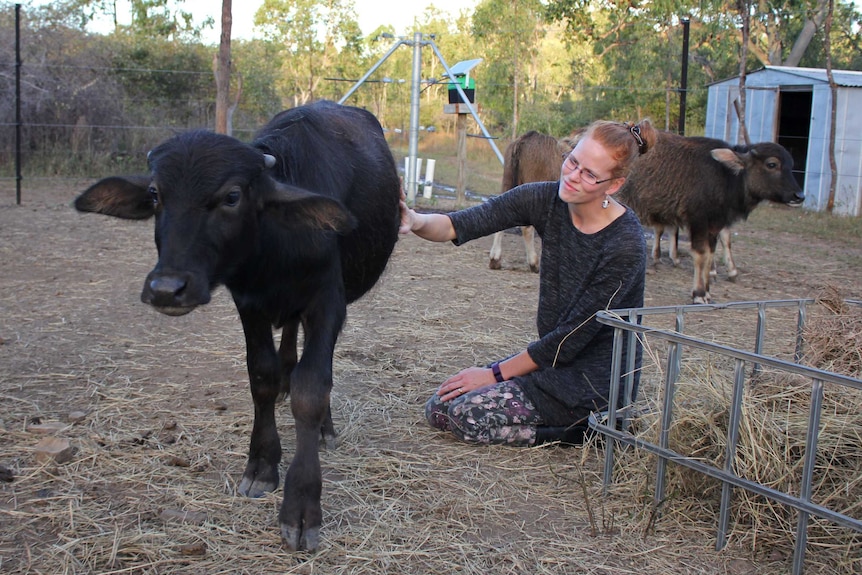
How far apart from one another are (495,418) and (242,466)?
1.14 m

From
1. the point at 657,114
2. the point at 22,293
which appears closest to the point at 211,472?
the point at 22,293

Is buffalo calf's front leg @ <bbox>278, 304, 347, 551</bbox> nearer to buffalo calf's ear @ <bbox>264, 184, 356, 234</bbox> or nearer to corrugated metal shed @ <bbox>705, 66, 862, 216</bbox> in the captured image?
buffalo calf's ear @ <bbox>264, 184, 356, 234</bbox>

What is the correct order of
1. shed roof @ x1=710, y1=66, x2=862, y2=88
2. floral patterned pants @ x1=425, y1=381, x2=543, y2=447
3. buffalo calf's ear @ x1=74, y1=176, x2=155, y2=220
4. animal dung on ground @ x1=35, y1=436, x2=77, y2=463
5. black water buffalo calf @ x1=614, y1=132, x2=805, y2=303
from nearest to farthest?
buffalo calf's ear @ x1=74, y1=176, x2=155, y2=220 < animal dung on ground @ x1=35, y1=436, x2=77, y2=463 < floral patterned pants @ x1=425, y1=381, x2=543, y2=447 < black water buffalo calf @ x1=614, y1=132, x2=805, y2=303 < shed roof @ x1=710, y1=66, x2=862, y2=88

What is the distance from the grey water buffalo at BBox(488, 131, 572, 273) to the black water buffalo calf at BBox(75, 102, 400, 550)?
482 cm

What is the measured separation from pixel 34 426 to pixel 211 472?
95 cm

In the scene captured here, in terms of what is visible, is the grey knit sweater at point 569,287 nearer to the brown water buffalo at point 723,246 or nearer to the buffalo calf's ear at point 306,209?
the buffalo calf's ear at point 306,209

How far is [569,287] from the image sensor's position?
149 inches

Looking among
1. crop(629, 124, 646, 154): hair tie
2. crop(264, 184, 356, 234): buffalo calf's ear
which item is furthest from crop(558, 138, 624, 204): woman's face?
crop(264, 184, 356, 234): buffalo calf's ear

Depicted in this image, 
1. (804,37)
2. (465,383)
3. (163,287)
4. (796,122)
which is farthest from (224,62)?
(804,37)

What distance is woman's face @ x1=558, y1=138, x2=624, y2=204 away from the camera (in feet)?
11.1

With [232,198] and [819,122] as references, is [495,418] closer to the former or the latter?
[232,198]

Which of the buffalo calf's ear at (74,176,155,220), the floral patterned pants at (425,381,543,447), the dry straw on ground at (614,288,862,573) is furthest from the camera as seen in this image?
the floral patterned pants at (425,381,543,447)

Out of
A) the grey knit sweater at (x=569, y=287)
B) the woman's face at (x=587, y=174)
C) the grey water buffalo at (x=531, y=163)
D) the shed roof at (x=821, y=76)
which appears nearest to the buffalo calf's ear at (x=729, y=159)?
the grey water buffalo at (x=531, y=163)

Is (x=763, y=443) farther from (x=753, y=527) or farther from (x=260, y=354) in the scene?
(x=260, y=354)
